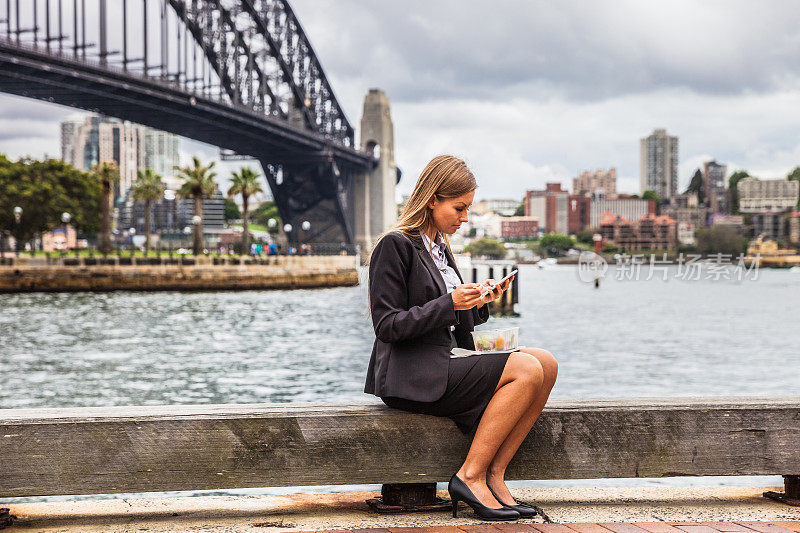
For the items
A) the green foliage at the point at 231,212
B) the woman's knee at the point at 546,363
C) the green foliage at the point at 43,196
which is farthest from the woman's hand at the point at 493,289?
the green foliage at the point at 231,212

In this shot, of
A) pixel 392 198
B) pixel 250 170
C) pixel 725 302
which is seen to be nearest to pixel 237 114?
pixel 250 170

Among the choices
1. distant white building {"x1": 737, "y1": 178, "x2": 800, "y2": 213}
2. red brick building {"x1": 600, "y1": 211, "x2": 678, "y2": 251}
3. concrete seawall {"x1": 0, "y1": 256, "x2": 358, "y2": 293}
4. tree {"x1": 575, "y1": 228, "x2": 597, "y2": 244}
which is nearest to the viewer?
concrete seawall {"x1": 0, "y1": 256, "x2": 358, "y2": 293}

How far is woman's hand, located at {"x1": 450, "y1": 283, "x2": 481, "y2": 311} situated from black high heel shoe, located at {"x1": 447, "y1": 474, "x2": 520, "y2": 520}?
1.78 feet

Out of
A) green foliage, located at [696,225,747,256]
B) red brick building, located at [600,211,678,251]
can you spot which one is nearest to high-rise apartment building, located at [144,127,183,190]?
red brick building, located at [600,211,678,251]

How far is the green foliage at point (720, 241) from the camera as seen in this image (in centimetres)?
12556

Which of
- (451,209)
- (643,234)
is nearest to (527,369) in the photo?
(451,209)

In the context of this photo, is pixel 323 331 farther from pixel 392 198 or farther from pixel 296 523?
pixel 392 198

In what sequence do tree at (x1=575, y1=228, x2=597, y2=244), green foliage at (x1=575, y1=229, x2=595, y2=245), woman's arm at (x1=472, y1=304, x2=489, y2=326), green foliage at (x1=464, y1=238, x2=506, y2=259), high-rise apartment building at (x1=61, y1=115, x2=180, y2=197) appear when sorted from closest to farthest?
woman's arm at (x1=472, y1=304, x2=489, y2=326) < green foliage at (x1=464, y1=238, x2=506, y2=259) < tree at (x1=575, y1=228, x2=597, y2=244) < green foliage at (x1=575, y1=229, x2=595, y2=245) < high-rise apartment building at (x1=61, y1=115, x2=180, y2=197)

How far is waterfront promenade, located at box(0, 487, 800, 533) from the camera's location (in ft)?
9.10

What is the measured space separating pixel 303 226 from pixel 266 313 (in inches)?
948

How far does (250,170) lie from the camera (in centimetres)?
5103

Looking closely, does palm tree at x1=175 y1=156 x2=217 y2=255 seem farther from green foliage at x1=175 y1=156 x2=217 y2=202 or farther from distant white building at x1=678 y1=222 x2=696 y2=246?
distant white building at x1=678 y1=222 x2=696 y2=246

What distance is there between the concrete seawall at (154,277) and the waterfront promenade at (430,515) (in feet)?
118

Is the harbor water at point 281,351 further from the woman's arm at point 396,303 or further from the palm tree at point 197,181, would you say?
the palm tree at point 197,181
